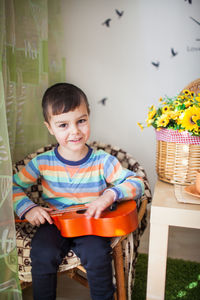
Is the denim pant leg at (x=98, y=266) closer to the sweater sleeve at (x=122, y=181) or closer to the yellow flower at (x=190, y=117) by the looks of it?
the sweater sleeve at (x=122, y=181)

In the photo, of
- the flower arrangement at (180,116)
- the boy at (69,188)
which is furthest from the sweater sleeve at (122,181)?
the flower arrangement at (180,116)

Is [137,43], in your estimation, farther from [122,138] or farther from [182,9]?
[122,138]

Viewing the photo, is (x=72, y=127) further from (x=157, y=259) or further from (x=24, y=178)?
(x=157, y=259)

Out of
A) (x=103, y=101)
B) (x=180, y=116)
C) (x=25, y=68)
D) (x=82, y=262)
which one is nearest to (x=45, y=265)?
(x=82, y=262)

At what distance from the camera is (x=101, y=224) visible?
96 centimetres

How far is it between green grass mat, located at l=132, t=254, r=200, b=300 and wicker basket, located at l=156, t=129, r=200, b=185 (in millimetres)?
546

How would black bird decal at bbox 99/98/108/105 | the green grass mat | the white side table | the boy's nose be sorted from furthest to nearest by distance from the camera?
1. black bird decal at bbox 99/98/108/105
2. the green grass mat
3. the boy's nose
4. the white side table

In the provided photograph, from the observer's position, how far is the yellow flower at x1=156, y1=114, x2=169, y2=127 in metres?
1.09

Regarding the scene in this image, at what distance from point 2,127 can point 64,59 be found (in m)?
1.17

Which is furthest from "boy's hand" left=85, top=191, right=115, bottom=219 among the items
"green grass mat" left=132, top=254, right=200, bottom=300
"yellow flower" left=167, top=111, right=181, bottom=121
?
"green grass mat" left=132, top=254, right=200, bottom=300

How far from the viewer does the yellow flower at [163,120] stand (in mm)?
1086

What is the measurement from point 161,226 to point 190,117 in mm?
424

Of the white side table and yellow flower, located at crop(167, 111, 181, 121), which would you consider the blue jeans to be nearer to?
the white side table

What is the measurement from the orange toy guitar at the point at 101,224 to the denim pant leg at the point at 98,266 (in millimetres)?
49
